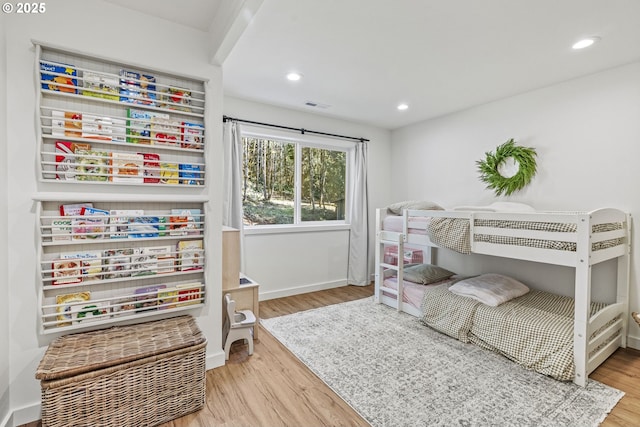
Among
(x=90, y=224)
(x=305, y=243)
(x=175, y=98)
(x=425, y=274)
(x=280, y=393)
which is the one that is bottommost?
(x=280, y=393)

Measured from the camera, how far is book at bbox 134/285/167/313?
1903mm

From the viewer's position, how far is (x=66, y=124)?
1696 millimetres

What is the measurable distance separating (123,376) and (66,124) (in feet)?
4.61

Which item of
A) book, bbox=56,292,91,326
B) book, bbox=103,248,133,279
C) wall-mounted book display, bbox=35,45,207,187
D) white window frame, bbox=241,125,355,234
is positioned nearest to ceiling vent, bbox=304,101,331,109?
white window frame, bbox=241,125,355,234

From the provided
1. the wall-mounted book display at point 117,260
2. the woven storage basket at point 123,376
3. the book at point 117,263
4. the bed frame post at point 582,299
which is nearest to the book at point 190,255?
the wall-mounted book display at point 117,260

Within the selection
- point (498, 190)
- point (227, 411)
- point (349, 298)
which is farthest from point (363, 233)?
point (227, 411)

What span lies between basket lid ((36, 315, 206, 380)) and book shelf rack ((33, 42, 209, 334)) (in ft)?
0.25

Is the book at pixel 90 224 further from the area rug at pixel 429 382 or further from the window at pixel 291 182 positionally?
the window at pixel 291 182

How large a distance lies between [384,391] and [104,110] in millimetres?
2485

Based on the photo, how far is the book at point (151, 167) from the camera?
1.92 metres

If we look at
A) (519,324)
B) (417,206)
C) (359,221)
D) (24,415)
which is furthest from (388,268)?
(24,415)

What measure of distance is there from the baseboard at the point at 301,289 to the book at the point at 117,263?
79.6 inches

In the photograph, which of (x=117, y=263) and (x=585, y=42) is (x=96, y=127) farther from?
(x=585, y=42)

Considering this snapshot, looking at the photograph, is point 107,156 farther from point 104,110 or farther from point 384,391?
point 384,391
